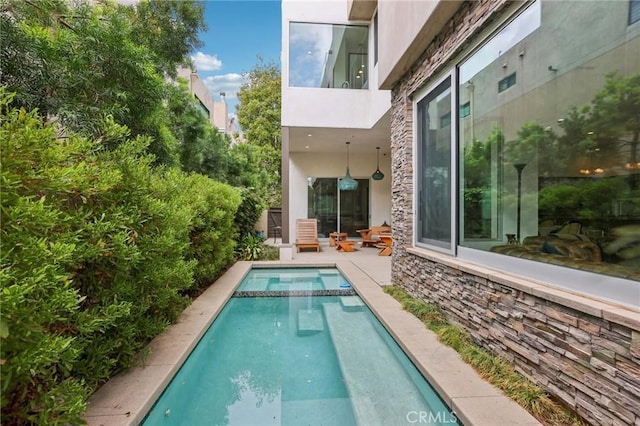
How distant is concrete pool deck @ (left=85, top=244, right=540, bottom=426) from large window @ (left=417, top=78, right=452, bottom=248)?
3.70ft

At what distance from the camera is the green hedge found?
1485mm

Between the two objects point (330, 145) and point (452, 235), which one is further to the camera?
point (330, 145)

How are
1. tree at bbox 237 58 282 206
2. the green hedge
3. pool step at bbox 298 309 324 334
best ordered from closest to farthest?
1. the green hedge
2. pool step at bbox 298 309 324 334
3. tree at bbox 237 58 282 206

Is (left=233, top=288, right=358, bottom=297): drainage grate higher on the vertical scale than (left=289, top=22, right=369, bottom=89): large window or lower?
lower

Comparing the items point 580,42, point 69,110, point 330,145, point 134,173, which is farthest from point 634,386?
point 330,145

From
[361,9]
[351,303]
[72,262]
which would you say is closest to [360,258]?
[351,303]

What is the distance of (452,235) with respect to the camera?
3.84 metres

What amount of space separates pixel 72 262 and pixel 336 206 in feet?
34.7

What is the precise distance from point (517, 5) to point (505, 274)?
7.33 ft

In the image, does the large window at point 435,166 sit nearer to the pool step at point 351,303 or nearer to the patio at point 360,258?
the pool step at point 351,303

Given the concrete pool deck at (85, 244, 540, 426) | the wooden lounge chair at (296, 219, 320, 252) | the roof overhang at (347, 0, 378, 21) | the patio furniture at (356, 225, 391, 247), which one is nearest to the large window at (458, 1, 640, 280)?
the concrete pool deck at (85, 244, 540, 426)

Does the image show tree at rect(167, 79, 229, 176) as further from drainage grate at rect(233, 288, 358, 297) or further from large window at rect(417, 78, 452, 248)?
large window at rect(417, 78, 452, 248)

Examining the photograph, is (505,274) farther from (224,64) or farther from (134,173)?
(224,64)

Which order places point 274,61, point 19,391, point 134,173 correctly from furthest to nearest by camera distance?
point 274,61
point 134,173
point 19,391
